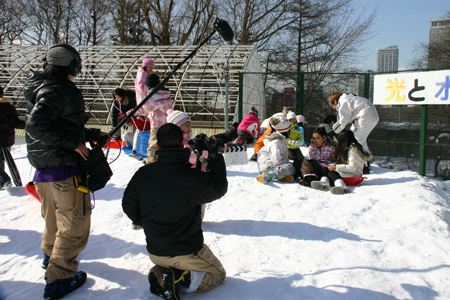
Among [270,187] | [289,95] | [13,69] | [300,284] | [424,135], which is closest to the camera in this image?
[300,284]

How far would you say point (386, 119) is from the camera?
33.8 feet

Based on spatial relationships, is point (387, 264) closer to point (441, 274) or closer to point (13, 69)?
point (441, 274)

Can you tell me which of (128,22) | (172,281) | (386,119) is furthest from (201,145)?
(128,22)

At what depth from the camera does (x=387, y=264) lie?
281cm

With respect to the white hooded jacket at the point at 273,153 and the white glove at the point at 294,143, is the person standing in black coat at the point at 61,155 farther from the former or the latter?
the white glove at the point at 294,143

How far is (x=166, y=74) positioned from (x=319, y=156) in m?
9.19

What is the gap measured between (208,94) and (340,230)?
9.51 m

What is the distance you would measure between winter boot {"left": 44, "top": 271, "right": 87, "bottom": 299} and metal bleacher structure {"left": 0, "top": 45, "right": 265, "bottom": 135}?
29.0 feet

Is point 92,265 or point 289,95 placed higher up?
point 289,95

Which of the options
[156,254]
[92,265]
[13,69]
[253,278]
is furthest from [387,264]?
[13,69]

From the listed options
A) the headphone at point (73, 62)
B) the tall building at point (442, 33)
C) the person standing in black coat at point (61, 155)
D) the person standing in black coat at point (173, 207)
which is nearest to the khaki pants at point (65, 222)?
the person standing in black coat at point (61, 155)

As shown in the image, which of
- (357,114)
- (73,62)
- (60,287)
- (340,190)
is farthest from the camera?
(357,114)

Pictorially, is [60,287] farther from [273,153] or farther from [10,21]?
[10,21]

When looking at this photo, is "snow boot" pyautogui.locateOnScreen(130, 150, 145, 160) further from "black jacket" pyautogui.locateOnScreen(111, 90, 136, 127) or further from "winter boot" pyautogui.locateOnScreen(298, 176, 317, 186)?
"winter boot" pyautogui.locateOnScreen(298, 176, 317, 186)
